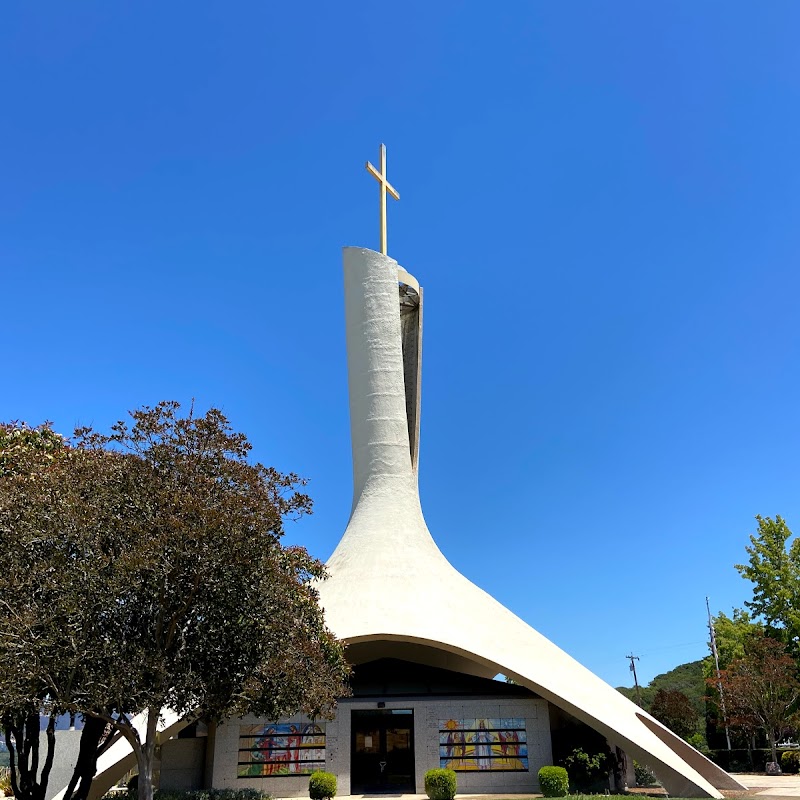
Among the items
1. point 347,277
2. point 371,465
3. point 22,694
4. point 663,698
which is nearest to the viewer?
point 22,694

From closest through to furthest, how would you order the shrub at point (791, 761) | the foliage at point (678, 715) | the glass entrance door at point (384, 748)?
the glass entrance door at point (384, 748) → the shrub at point (791, 761) → the foliage at point (678, 715)

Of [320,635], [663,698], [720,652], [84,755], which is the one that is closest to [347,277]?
[320,635]

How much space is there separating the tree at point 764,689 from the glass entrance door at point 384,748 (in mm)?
18064

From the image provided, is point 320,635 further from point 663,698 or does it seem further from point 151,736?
point 663,698

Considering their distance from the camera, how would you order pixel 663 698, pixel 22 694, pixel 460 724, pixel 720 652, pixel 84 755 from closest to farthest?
pixel 22 694 < pixel 84 755 < pixel 460 724 < pixel 663 698 < pixel 720 652

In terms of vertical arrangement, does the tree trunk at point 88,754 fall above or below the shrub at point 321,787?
above

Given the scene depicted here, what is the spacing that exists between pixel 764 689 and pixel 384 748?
1889 centimetres

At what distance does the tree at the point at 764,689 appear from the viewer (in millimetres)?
30625

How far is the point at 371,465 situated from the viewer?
27.1 meters

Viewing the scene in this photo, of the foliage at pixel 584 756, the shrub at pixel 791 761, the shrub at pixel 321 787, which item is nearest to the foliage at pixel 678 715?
the shrub at pixel 791 761

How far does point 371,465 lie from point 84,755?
14991 millimetres

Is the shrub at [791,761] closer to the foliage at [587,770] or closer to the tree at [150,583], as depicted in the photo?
the foliage at [587,770]

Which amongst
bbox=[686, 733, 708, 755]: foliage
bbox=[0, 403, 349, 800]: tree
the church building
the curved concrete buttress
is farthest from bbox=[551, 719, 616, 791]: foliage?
bbox=[686, 733, 708, 755]: foliage

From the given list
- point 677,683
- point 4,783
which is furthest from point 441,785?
point 677,683
